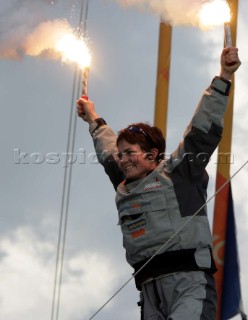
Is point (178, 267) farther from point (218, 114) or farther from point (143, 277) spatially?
point (218, 114)

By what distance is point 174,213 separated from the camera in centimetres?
529

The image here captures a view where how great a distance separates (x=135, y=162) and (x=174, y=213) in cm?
41

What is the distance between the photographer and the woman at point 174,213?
5160 mm

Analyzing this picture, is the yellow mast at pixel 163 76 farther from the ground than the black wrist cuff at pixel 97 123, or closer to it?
farther from the ground

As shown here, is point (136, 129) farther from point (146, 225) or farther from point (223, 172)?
point (223, 172)

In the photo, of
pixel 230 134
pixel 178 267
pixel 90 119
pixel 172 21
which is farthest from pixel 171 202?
pixel 230 134

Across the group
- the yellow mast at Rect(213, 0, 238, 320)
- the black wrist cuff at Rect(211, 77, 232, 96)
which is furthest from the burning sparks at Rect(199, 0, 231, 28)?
the yellow mast at Rect(213, 0, 238, 320)

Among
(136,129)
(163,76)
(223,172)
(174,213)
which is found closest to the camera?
(174,213)

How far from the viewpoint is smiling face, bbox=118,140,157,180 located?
18.1ft

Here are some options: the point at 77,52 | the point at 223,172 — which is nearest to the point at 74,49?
the point at 77,52

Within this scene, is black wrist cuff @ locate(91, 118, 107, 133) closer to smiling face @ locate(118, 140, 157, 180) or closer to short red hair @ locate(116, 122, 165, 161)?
short red hair @ locate(116, 122, 165, 161)

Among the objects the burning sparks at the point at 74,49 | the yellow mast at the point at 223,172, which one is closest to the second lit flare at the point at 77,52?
the burning sparks at the point at 74,49

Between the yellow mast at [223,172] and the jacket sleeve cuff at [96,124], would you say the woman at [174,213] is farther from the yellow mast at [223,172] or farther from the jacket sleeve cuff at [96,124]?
the yellow mast at [223,172]

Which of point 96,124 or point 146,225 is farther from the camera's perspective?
point 96,124
